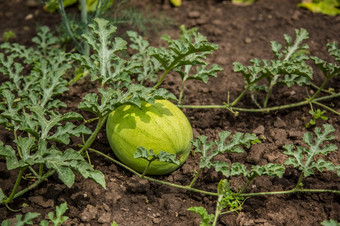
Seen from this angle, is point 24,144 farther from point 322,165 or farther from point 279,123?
point 279,123

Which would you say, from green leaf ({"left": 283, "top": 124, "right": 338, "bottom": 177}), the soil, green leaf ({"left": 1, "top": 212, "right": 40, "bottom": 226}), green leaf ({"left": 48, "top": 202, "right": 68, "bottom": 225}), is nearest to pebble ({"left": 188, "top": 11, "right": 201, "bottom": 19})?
the soil

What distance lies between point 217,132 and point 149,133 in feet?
3.01

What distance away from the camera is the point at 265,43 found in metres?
4.77

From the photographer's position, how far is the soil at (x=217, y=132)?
296cm

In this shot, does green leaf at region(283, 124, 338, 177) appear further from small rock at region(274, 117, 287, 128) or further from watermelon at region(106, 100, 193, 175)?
watermelon at region(106, 100, 193, 175)

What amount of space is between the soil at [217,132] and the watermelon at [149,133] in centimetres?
21

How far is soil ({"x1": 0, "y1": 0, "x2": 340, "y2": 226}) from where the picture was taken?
296 centimetres

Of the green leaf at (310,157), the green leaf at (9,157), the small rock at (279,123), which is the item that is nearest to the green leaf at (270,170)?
the green leaf at (310,157)

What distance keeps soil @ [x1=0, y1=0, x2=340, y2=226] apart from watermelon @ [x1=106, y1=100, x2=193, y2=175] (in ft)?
0.68

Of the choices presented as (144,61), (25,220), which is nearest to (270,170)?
(25,220)

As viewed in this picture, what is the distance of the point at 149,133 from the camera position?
3.01m

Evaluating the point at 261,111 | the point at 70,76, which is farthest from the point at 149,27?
the point at 261,111

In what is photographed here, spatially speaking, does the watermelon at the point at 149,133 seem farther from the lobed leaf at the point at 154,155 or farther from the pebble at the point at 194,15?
the pebble at the point at 194,15

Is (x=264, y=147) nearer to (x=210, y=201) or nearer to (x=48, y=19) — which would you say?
(x=210, y=201)
